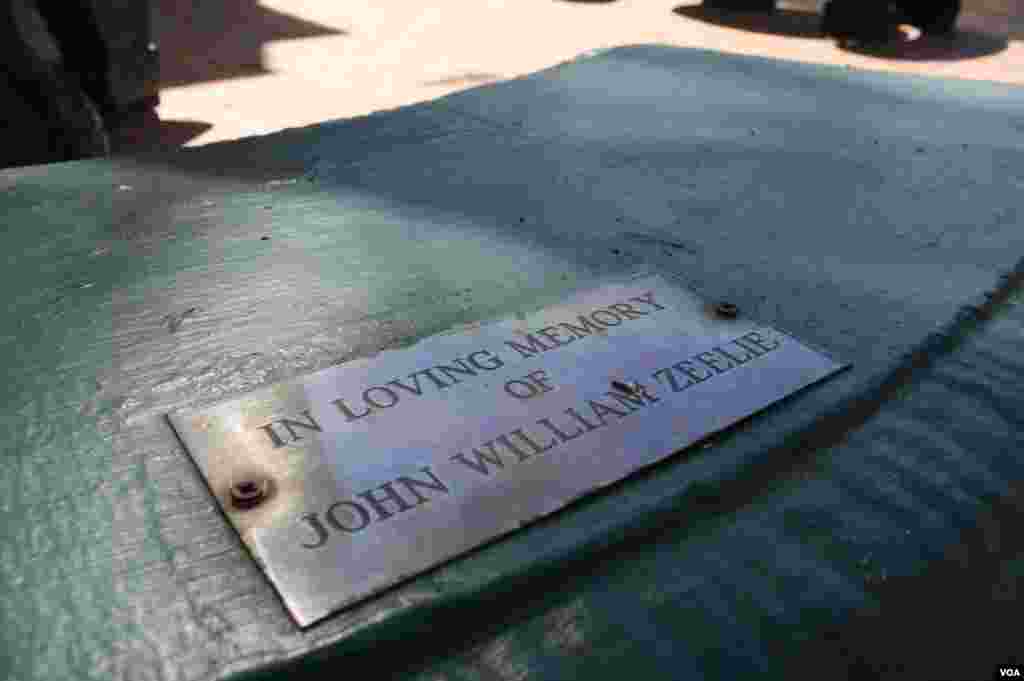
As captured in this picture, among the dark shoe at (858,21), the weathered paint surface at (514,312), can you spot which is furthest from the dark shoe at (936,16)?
the weathered paint surface at (514,312)

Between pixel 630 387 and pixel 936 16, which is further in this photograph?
pixel 936 16

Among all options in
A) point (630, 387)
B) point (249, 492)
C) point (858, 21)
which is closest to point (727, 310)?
point (630, 387)

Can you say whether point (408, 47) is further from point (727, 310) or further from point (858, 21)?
point (727, 310)

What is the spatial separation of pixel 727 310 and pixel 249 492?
41cm

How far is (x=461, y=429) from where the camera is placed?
555 millimetres

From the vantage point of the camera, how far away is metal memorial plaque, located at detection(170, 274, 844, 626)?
18.8 inches

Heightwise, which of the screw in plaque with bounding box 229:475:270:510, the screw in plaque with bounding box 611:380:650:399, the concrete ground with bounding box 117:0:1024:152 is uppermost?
the screw in plaque with bounding box 611:380:650:399

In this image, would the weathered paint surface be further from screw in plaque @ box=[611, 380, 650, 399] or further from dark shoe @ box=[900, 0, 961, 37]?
dark shoe @ box=[900, 0, 961, 37]

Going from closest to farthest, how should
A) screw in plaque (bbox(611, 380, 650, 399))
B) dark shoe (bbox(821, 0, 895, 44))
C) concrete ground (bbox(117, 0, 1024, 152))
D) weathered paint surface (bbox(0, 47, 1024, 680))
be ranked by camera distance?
weathered paint surface (bbox(0, 47, 1024, 680)), screw in plaque (bbox(611, 380, 650, 399)), concrete ground (bbox(117, 0, 1024, 152)), dark shoe (bbox(821, 0, 895, 44))

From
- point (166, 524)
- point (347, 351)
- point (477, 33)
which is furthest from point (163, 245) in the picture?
point (477, 33)

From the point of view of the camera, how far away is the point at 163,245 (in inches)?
31.1

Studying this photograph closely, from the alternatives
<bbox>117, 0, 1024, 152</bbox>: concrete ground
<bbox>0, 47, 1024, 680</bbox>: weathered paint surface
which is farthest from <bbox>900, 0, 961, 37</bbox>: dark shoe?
<bbox>0, 47, 1024, 680</bbox>: weathered paint surface

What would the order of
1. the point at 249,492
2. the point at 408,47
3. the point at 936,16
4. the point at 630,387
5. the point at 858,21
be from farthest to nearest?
the point at 936,16, the point at 858,21, the point at 408,47, the point at 630,387, the point at 249,492

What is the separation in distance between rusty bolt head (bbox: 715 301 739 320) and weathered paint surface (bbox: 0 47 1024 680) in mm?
28
